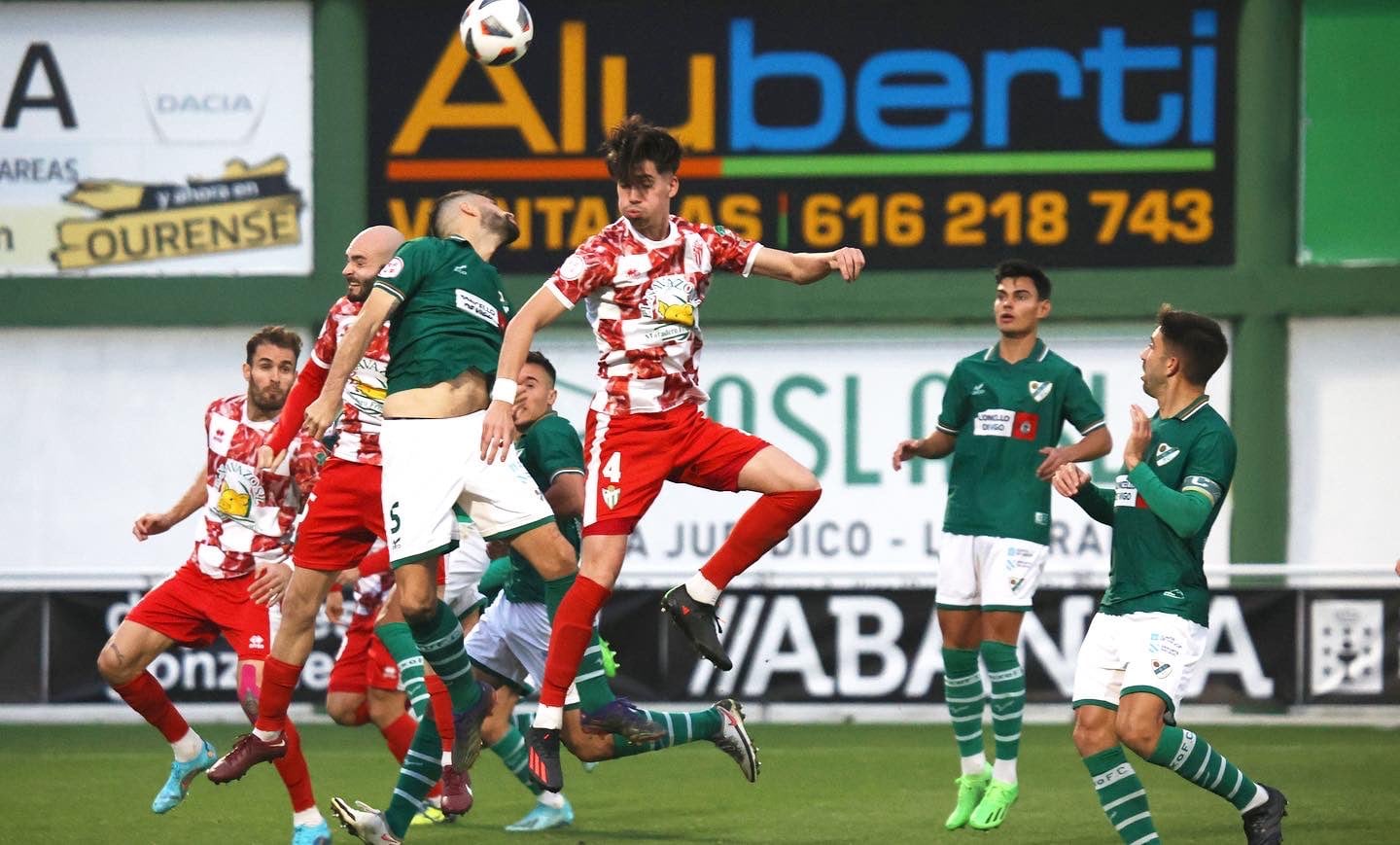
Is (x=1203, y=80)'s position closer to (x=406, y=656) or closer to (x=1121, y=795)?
(x=406, y=656)

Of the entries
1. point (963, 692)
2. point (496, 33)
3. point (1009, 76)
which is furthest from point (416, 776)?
point (1009, 76)

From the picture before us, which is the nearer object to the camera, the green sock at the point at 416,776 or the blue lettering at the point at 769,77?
the green sock at the point at 416,776

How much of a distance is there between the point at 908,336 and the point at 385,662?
6193mm

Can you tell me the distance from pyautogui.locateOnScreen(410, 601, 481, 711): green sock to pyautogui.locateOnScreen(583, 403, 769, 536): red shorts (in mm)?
608

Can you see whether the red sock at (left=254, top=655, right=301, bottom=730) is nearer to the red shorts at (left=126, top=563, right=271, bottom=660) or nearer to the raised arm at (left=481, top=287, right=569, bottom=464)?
the red shorts at (left=126, top=563, right=271, bottom=660)

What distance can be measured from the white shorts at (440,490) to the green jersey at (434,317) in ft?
0.64

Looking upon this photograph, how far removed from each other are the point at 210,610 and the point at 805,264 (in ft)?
9.87

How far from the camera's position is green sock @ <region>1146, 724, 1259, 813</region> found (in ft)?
19.9

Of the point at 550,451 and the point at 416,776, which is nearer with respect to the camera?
the point at 416,776

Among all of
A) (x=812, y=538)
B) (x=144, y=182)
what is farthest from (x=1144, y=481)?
(x=144, y=182)

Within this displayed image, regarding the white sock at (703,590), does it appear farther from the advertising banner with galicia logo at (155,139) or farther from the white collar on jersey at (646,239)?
the advertising banner with galicia logo at (155,139)

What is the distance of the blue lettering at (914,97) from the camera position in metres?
13.4

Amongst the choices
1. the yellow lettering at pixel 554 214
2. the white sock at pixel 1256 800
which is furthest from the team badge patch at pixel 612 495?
the yellow lettering at pixel 554 214

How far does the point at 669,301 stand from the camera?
6574 mm
